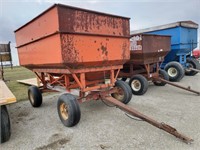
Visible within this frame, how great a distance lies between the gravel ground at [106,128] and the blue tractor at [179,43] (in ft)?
7.98

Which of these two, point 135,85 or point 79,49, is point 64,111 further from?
point 135,85

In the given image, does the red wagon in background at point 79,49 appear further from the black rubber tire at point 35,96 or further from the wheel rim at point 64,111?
the black rubber tire at point 35,96

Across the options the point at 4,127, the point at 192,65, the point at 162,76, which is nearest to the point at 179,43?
the point at 162,76

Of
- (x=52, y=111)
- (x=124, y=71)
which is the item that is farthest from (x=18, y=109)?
(x=124, y=71)

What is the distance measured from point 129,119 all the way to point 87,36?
189cm

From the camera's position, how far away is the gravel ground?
103 inches

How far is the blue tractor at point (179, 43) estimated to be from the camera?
698 cm

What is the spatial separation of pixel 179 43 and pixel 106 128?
5.76 meters

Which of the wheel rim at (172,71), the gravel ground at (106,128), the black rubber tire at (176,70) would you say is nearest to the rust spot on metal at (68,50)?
the gravel ground at (106,128)

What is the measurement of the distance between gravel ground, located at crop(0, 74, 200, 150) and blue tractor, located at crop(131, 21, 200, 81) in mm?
2433

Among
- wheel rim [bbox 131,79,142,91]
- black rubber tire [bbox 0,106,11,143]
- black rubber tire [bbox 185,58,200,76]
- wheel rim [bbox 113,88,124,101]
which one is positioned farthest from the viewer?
black rubber tire [bbox 185,58,200,76]

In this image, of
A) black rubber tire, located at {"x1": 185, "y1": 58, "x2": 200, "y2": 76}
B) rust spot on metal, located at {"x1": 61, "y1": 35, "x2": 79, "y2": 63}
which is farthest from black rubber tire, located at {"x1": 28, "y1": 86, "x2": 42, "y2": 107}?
black rubber tire, located at {"x1": 185, "y1": 58, "x2": 200, "y2": 76}

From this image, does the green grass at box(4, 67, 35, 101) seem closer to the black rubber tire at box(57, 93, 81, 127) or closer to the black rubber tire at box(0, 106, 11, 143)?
the black rubber tire at box(0, 106, 11, 143)

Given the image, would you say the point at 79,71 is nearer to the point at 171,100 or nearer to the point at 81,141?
the point at 81,141
